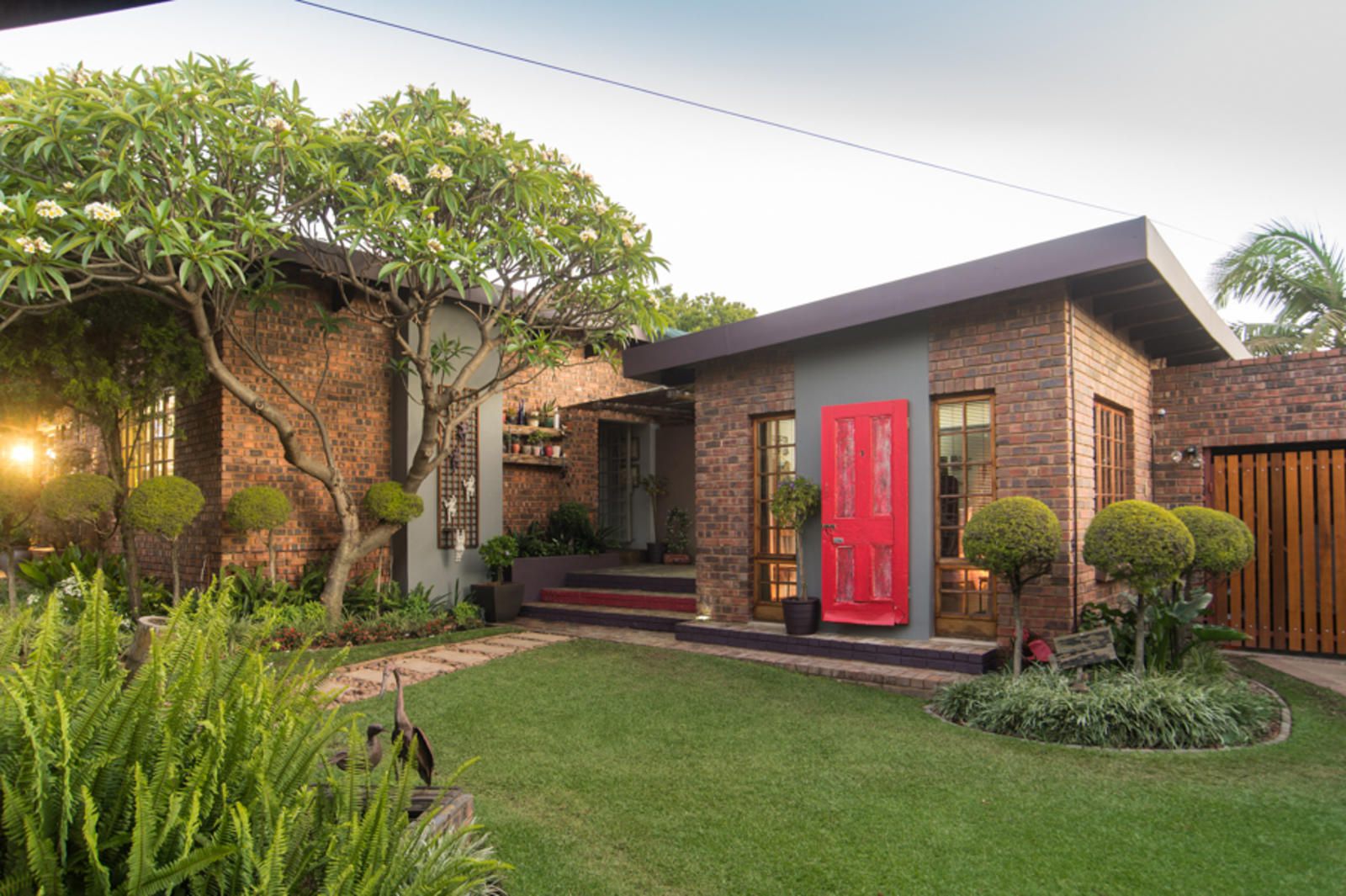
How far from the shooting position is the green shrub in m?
4.66

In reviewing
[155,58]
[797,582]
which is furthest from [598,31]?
[797,582]

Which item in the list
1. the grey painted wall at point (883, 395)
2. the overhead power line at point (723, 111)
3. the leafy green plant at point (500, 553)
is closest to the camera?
the grey painted wall at point (883, 395)

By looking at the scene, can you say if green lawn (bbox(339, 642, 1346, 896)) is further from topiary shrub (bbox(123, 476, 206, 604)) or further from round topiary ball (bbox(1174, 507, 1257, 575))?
topiary shrub (bbox(123, 476, 206, 604))

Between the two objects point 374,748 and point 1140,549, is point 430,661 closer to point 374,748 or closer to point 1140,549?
point 374,748

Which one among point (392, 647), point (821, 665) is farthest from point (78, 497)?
point (821, 665)

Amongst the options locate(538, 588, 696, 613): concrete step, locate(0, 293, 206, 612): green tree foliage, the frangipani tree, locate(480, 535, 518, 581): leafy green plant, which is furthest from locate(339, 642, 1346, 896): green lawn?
locate(0, 293, 206, 612): green tree foliage

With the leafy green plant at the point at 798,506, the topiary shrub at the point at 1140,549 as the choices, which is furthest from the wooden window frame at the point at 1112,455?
Answer: the leafy green plant at the point at 798,506

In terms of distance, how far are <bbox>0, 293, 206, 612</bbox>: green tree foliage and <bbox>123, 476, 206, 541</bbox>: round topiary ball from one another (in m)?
0.72

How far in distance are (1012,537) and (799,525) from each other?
2270 millimetres

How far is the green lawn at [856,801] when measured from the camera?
3029 mm

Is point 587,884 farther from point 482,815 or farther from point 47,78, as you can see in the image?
point 47,78

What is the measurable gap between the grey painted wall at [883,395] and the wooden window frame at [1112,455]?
1378 mm

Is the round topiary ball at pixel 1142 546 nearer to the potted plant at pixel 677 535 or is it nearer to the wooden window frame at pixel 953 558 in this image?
the wooden window frame at pixel 953 558

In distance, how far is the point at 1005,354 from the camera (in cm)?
651
